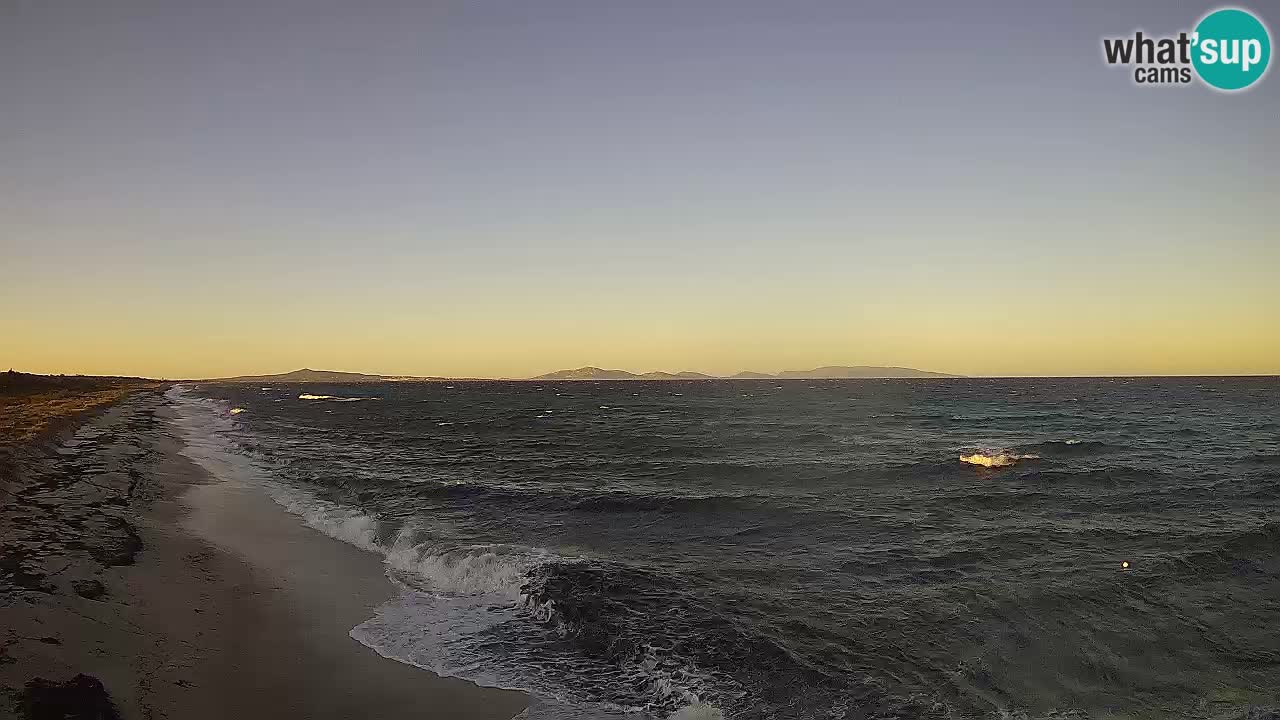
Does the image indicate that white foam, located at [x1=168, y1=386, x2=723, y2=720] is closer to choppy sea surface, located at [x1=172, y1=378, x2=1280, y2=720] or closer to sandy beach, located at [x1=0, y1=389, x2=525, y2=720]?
choppy sea surface, located at [x1=172, y1=378, x2=1280, y2=720]

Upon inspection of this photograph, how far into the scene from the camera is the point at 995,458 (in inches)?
1374

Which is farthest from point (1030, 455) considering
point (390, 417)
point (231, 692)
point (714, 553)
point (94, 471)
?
point (390, 417)

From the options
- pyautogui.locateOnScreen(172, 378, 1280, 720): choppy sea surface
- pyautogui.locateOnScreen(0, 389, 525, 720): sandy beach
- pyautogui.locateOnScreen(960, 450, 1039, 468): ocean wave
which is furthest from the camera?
pyautogui.locateOnScreen(960, 450, 1039, 468): ocean wave

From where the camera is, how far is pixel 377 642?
473 inches

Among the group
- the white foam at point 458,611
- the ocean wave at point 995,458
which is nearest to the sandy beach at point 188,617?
the white foam at point 458,611

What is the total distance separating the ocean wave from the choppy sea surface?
0.29 m

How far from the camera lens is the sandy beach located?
30.1ft

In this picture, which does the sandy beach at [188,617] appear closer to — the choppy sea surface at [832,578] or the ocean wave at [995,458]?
the choppy sea surface at [832,578]

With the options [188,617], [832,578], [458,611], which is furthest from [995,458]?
[188,617]

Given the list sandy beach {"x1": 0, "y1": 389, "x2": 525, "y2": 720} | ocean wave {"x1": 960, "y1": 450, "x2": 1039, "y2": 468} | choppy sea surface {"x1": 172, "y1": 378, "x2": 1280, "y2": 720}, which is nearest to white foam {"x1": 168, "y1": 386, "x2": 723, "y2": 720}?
choppy sea surface {"x1": 172, "y1": 378, "x2": 1280, "y2": 720}

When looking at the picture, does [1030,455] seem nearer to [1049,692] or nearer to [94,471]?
[1049,692]

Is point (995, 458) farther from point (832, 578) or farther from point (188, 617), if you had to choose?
point (188, 617)

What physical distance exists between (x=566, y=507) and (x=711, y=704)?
1539cm

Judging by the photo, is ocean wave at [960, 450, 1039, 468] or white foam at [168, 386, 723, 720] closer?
white foam at [168, 386, 723, 720]
